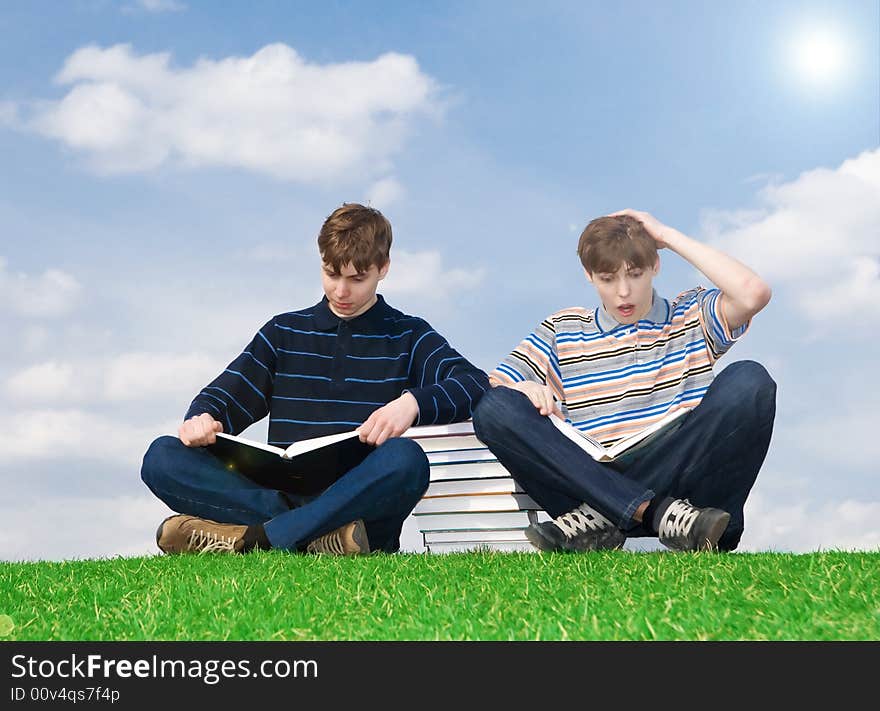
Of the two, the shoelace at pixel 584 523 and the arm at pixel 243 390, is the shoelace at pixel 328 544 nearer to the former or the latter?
the arm at pixel 243 390

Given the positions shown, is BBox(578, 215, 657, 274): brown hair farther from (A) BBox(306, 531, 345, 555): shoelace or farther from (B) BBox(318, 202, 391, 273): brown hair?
(A) BBox(306, 531, 345, 555): shoelace

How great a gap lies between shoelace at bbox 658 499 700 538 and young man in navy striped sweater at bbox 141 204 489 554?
1.01 m

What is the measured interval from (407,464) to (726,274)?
1.64 metres

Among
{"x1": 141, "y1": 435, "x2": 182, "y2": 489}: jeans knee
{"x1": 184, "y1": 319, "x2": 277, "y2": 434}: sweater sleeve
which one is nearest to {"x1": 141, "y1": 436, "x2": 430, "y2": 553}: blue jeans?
{"x1": 141, "y1": 435, "x2": 182, "y2": 489}: jeans knee

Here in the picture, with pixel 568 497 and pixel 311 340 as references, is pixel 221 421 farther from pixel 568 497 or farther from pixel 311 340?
pixel 568 497

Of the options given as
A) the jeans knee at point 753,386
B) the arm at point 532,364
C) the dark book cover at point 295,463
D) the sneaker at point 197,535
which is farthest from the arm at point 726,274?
the sneaker at point 197,535

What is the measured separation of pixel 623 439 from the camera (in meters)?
4.09

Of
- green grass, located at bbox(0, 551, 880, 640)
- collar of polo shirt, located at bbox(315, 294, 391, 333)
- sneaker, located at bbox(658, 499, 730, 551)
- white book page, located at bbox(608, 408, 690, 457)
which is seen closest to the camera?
green grass, located at bbox(0, 551, 880, 640)

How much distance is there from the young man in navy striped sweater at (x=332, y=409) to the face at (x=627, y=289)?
707 millimetres

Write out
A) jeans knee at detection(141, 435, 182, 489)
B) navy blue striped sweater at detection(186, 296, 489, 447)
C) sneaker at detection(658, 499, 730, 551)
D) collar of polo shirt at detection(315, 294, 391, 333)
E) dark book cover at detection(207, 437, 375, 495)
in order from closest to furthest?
1. sneaker at detection(658, 499, 730, 551)
2. dark book cover at detection(207, 437, 375, 495)
3. jeans knee at detection(141, 435, 182, 489)
4. navy blue striped sweater at detection(186, 296, 489, 447)
5. collar of polo shirt at detection(315, 294, 391, 333)

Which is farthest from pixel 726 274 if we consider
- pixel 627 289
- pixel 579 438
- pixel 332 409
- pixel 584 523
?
pixel 332 409

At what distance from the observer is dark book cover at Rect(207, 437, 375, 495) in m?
4.01

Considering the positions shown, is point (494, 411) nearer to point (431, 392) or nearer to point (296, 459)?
point (431, 392)
